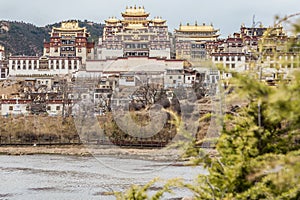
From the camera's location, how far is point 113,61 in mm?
63281

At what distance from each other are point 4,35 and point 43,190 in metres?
103

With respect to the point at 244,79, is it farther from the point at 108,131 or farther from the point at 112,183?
the point at 108,131

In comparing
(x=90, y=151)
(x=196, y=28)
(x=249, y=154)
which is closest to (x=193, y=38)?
(x=196, y=28)

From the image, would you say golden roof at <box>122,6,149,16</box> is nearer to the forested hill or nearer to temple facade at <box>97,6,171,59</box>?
temple facade at <box>97,6,171,59</box>

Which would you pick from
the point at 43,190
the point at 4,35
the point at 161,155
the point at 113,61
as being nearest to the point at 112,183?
the point at 43,190

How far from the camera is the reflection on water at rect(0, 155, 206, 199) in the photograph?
2313cm

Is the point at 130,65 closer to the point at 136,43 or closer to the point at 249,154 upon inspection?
the point at 136,43

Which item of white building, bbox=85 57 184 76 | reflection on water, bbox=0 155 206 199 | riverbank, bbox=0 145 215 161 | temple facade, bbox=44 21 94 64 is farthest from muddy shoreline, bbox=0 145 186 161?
temple facade, bbox=44 21 94 64

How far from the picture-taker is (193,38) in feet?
242

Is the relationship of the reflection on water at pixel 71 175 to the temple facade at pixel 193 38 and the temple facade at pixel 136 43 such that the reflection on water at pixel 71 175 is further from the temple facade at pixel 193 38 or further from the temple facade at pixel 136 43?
the temple facade at pixel 193 38

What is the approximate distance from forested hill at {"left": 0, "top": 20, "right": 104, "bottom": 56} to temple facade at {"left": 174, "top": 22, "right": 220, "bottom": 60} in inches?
1628

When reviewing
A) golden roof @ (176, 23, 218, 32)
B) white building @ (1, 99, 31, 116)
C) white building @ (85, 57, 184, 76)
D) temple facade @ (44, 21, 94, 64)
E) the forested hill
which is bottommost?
white building @ (1, 99, 31, 116)

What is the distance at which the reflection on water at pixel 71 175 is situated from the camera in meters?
23.1

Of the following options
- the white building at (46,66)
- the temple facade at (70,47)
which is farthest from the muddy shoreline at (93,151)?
the temple facade at (70,47)
